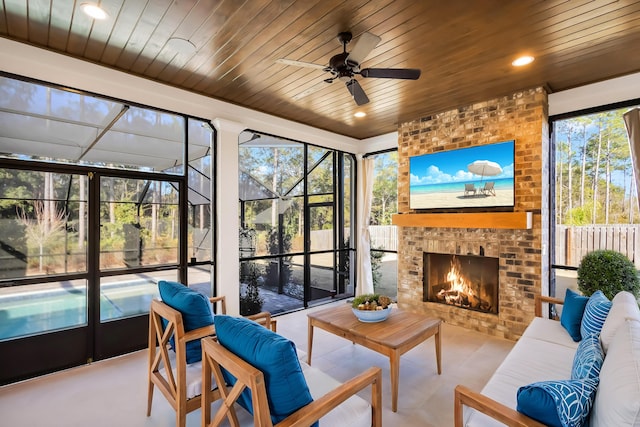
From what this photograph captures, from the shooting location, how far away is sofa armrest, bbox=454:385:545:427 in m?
1.40

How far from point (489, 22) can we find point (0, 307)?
4.54m

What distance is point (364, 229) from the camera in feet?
18.1

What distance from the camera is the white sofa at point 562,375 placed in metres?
1.20

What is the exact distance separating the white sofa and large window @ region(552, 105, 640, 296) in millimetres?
1342

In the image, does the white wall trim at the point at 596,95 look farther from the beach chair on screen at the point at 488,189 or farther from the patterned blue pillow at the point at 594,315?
the patterned blue pillow at the point at 594,315

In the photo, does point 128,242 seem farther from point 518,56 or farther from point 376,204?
point 518,56

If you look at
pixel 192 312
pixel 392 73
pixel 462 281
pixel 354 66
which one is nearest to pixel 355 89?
pixel 354 66

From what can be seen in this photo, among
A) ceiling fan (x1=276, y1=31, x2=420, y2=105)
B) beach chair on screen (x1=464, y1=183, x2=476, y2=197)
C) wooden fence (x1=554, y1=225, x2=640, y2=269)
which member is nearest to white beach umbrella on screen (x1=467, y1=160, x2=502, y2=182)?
beach chair on screen (x1=464, y1=183, x2=476, y2=197)

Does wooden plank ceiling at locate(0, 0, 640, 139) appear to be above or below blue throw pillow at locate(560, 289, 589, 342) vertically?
above

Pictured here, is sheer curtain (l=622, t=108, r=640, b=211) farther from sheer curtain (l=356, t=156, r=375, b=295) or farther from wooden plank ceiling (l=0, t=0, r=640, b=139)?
sheer curtain (l=356, t=156, r=375, b=295)

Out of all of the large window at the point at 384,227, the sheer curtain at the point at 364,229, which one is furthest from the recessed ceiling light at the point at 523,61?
the sheer curtain at the point at 364,229

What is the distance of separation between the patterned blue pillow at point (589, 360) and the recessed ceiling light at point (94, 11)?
11.9 ft

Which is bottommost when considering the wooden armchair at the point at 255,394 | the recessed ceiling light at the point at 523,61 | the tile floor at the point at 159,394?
the tile floor at the point at 159,394

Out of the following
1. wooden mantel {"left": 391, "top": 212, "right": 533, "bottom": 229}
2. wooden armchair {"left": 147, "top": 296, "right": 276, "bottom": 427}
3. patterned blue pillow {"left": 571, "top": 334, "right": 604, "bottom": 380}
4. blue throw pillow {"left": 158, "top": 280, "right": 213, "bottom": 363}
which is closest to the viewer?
patterned blue pillow {"left": 571, "top": 334, "right": 604, "bottom": 380}
